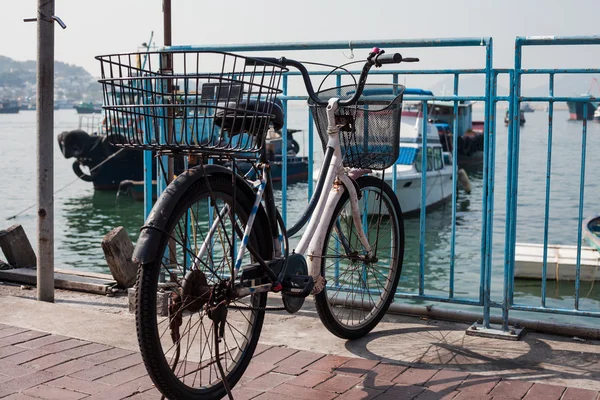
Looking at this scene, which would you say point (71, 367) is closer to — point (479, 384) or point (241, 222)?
point (241, 222)

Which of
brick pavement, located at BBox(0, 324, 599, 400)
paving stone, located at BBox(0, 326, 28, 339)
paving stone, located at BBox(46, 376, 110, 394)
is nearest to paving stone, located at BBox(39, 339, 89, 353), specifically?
brick pavement, located at BBox(0, 324, 599, 400)

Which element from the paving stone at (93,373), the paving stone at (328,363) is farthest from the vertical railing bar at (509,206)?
the paving stone at (93,373)

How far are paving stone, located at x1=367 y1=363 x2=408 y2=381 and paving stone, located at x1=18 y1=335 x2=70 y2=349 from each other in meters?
→ 1.51

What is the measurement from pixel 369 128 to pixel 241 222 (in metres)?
0.85

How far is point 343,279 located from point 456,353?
811 mm

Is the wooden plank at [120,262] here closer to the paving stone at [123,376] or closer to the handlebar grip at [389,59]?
the paving stone at [123,376]

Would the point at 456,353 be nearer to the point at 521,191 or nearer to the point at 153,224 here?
the point at 153,224

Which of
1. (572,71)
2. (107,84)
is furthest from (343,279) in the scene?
(107,84)

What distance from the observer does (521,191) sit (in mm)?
28828

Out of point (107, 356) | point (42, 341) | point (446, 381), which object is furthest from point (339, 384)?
point (42, 341)

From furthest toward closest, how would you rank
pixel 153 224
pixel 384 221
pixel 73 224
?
pixel 73 224 < pixel 384 221 < pixel 153 224

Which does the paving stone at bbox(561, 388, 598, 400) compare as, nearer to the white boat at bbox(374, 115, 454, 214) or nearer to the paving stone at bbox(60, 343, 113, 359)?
the paving stone at bbox(60, 343, 113, 359)

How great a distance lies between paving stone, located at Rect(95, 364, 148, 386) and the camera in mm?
3242

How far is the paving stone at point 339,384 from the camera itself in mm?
3211
